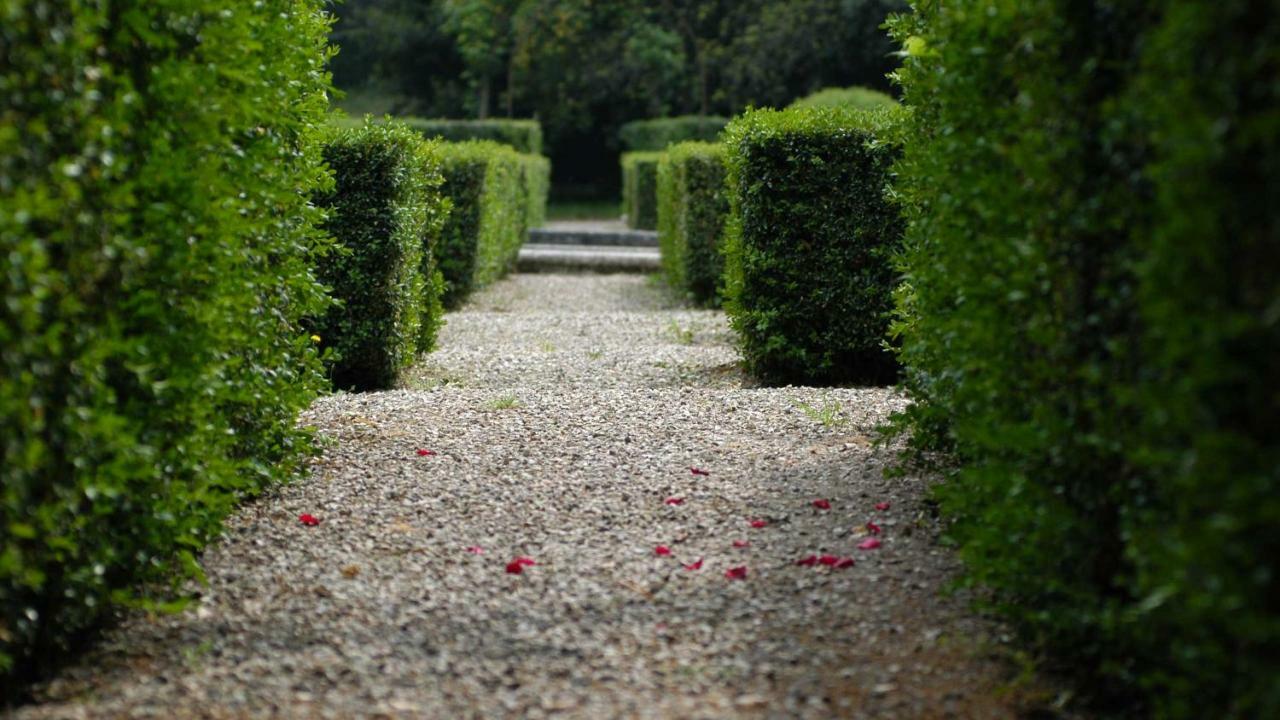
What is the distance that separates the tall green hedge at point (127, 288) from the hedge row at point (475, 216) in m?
5.79

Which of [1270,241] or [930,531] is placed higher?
[1270,241]

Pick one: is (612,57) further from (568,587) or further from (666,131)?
(568,587)

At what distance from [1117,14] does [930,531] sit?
7.04ft

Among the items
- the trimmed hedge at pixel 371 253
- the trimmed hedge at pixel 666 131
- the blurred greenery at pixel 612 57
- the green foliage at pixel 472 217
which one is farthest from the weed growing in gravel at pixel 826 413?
the blurred greenery at pixel 612 57

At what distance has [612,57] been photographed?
2944 centimetres

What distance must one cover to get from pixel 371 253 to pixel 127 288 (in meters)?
3.95

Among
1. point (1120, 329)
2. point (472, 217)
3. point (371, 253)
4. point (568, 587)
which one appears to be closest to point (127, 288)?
point (568, 587)

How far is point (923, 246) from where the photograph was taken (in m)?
4.70

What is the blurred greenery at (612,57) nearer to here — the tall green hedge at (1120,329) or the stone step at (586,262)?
the stone step at (586,262)

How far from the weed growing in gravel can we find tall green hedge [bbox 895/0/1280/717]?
1540 millimetres

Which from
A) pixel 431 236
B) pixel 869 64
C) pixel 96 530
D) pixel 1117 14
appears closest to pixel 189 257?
pixel 96 530

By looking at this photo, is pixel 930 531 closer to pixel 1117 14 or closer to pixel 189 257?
pixel 1117 14

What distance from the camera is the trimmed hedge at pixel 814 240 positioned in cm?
739

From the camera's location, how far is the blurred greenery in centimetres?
2752
